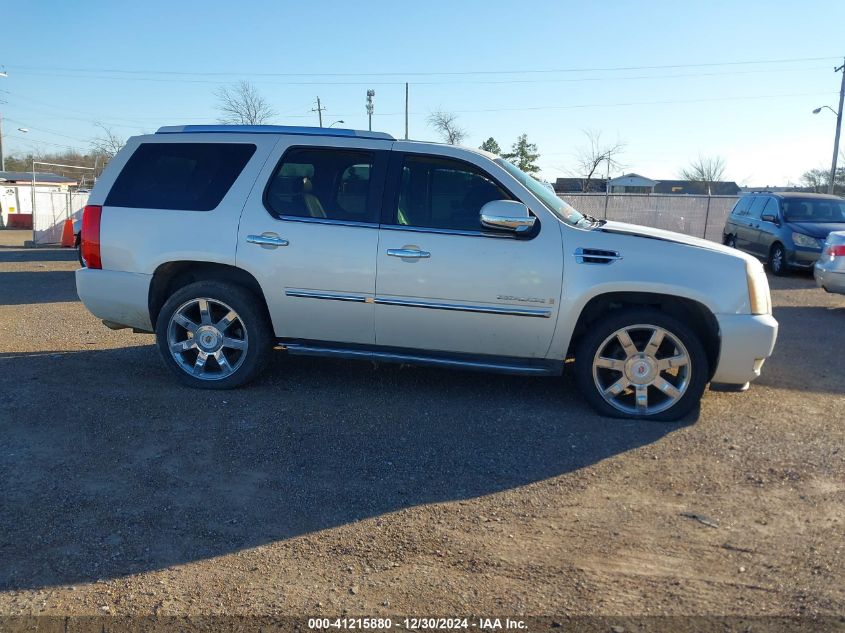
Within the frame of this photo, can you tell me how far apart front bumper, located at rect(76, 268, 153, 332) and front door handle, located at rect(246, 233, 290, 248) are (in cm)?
92

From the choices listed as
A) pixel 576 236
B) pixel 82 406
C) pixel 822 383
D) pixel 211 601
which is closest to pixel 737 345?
pixel 576 236

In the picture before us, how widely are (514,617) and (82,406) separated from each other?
3.68 m

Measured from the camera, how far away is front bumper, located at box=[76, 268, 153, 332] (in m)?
5.53

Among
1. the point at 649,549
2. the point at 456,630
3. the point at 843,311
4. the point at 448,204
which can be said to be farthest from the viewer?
the point at 843,311

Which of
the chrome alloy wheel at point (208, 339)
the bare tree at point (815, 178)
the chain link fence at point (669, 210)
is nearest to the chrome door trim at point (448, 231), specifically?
the chrome alloy wheel at point (208, 339)

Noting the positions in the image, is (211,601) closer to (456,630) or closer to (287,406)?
(456,630)

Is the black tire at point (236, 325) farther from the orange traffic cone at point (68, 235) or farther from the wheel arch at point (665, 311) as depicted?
the orange traffic cone at point (68, 235)

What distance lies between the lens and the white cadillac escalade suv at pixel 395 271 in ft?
16.2

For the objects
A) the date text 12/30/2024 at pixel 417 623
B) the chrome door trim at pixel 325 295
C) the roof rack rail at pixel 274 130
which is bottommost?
the date text 12/30/2024 at pixel 417 623

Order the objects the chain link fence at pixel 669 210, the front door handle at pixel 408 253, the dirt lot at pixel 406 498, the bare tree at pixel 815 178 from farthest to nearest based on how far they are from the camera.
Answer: the bare tree at pixel 815 178, the chain link fence at pixel 669 210, the front door handle at pixel 408 253, the dirt lot at pixel 406 498

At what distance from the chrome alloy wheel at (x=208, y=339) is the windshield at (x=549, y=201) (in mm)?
2346

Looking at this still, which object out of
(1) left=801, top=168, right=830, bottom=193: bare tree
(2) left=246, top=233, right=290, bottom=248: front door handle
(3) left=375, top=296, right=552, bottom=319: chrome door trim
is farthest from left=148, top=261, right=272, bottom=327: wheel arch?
(1) left=801, top=168, right=830, bottom=193: bare tree

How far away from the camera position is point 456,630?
2730mm

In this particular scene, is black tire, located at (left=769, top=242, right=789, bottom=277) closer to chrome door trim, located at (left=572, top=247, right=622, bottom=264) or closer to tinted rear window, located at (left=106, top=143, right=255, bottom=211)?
chrome door trim, located at (left=572, top=247, right=622, bottom=264)
